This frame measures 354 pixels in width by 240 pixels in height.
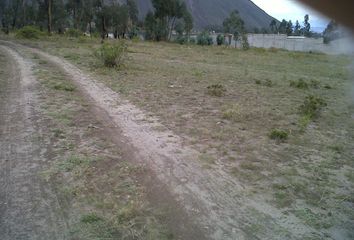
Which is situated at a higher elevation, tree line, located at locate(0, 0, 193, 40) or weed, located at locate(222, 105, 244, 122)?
tree line, located at locate(0, 0, 193, 40)

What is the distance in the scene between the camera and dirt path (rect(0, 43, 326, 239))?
3.35m

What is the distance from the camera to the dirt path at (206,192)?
11.0 feet

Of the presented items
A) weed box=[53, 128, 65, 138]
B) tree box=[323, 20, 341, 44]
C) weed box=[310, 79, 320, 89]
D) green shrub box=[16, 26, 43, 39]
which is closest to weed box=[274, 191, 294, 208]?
tree box=[323, 20, 341, 44]

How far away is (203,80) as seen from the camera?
12.2 metres

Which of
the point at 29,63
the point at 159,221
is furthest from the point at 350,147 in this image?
the point at 29,63

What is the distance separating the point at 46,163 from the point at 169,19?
160 ft

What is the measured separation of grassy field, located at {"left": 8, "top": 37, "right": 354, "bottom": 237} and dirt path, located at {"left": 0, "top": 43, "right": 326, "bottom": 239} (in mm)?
151

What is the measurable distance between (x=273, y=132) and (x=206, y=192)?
2383 mm

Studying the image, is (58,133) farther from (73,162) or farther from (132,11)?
Answer: (132,11)

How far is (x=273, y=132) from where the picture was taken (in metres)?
6.08

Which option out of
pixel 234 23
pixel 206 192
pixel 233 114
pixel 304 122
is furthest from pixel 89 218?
pixel 234 23

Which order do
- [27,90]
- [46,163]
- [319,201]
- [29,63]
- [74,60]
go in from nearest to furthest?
[319,201] → [46,163] → [27,90] → [29,63] → [74,60]

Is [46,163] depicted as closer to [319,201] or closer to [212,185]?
[212,185]

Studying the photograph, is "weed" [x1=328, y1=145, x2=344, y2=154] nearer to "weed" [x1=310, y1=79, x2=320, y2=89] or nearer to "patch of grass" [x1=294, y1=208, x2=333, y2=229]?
"patch of grass" [x1=294, y1=208, x2=333, y2=229]
